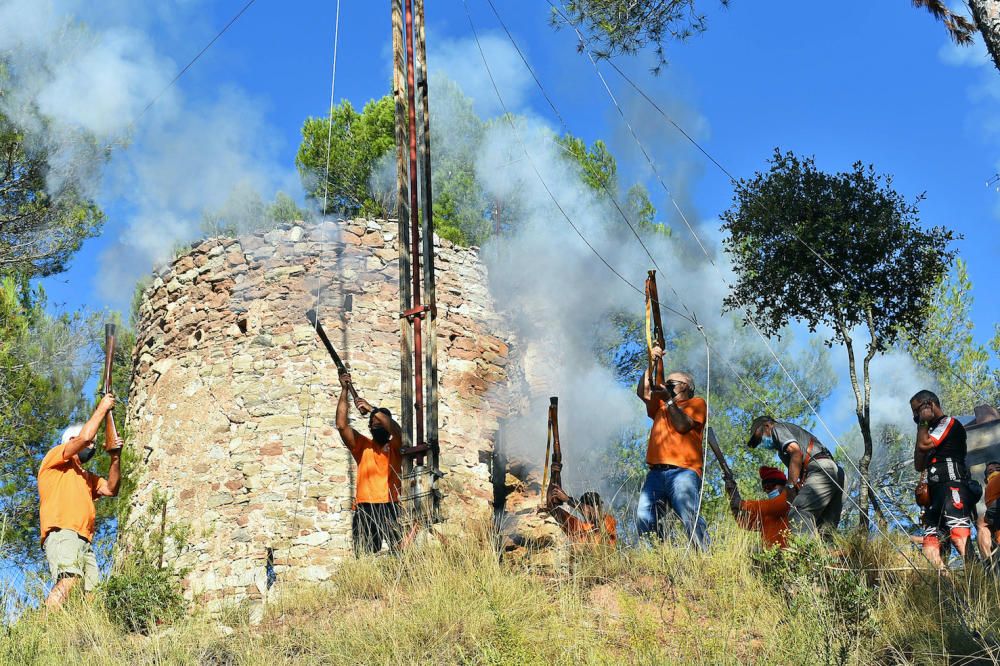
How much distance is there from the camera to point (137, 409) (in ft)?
38.1

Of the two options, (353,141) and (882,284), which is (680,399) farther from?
(353,141)

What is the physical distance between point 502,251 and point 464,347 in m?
2.11

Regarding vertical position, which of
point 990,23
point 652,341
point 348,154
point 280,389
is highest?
point 348,154

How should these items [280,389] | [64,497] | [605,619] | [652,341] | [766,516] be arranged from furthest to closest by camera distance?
[280,389], [652,341], [766,516], [64,497], [605,619]

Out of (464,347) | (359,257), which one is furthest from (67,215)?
(464,347)

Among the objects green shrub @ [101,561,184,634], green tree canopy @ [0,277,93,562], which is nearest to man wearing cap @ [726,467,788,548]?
green shrub @ [101,561,184,634]

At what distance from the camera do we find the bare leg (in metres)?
6.30

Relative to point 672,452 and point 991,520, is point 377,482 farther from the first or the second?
point 991,520

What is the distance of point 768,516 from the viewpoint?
6895 mm

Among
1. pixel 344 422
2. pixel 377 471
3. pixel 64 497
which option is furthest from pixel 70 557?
pixel 344 422

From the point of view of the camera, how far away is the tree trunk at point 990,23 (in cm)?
757

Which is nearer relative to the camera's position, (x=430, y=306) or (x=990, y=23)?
(x=990, y=23)

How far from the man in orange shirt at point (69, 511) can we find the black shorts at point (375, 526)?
5.84ft

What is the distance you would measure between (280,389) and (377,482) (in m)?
2.99
